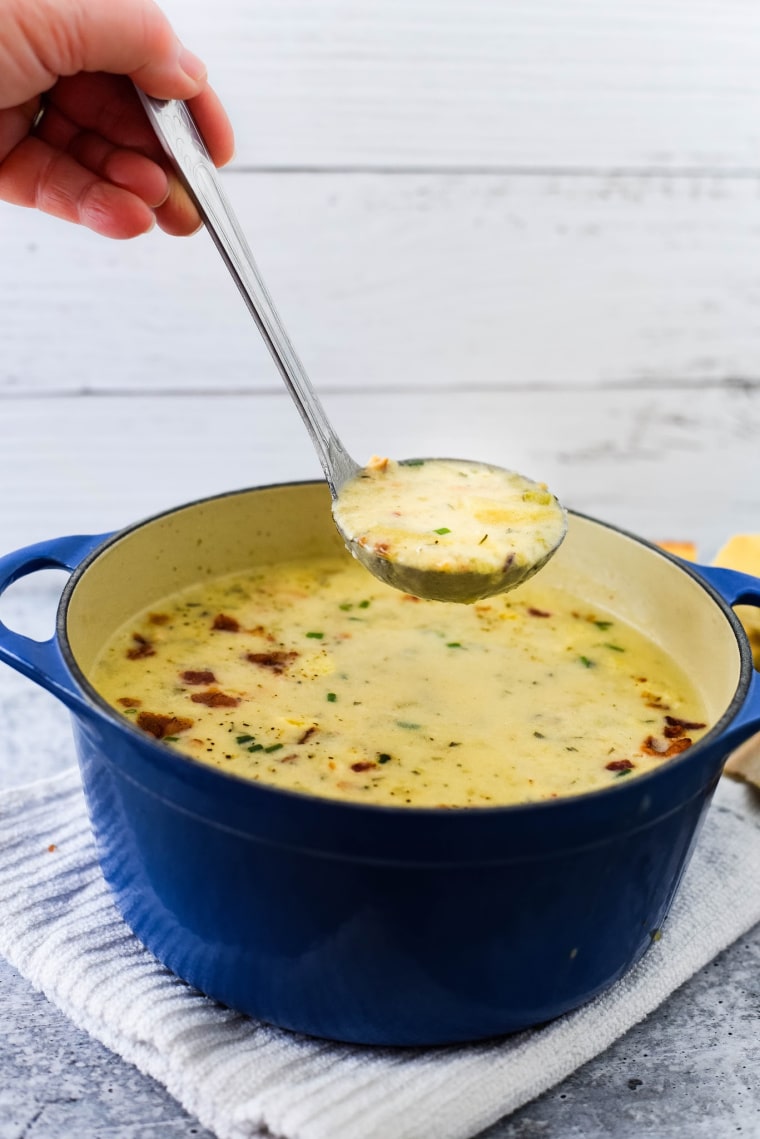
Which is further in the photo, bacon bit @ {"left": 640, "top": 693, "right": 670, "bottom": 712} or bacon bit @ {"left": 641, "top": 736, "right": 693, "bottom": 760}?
bacon bit @ {"left": 640, "top": 693, "right": 670, "bottom": 712}

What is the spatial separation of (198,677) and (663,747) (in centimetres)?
61

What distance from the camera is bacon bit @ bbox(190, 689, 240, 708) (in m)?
1.52

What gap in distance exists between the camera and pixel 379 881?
1099 millimetres

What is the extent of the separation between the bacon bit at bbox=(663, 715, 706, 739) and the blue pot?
5.5 inches

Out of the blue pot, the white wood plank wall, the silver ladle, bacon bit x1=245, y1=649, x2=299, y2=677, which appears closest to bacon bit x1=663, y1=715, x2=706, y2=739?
the blue pot

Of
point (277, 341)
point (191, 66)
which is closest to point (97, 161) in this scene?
point (191, 66)

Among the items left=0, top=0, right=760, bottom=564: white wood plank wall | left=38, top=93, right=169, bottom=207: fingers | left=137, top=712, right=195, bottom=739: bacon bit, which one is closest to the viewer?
left=137, top=712, right=195, bottom=739: bacon bit

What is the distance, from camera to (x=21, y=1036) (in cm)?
131

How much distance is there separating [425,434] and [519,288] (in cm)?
39

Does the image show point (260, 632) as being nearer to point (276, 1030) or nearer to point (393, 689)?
point (393, 689)

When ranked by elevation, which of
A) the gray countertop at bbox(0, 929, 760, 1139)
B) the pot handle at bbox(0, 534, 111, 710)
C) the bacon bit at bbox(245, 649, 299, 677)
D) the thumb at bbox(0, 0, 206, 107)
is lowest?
the gray countertop at bbox(0, 929, 760, 1139)

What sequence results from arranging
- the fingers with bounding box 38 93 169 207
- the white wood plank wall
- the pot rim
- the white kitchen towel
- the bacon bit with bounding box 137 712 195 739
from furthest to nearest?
1. the white wood plank wall
2. the fingers with bounding box 38 93 169 207
3. the bacon bit with bounding box 137 712 195 739
4. the white kitchen towel
5. the pot rim

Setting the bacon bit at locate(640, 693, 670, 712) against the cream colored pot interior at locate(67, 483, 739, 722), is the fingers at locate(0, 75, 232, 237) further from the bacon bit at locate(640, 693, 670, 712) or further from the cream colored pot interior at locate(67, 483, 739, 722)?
the bacon bit at locate(640, 693, 670, 712)

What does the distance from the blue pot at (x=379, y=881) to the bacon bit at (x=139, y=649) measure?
20cm
